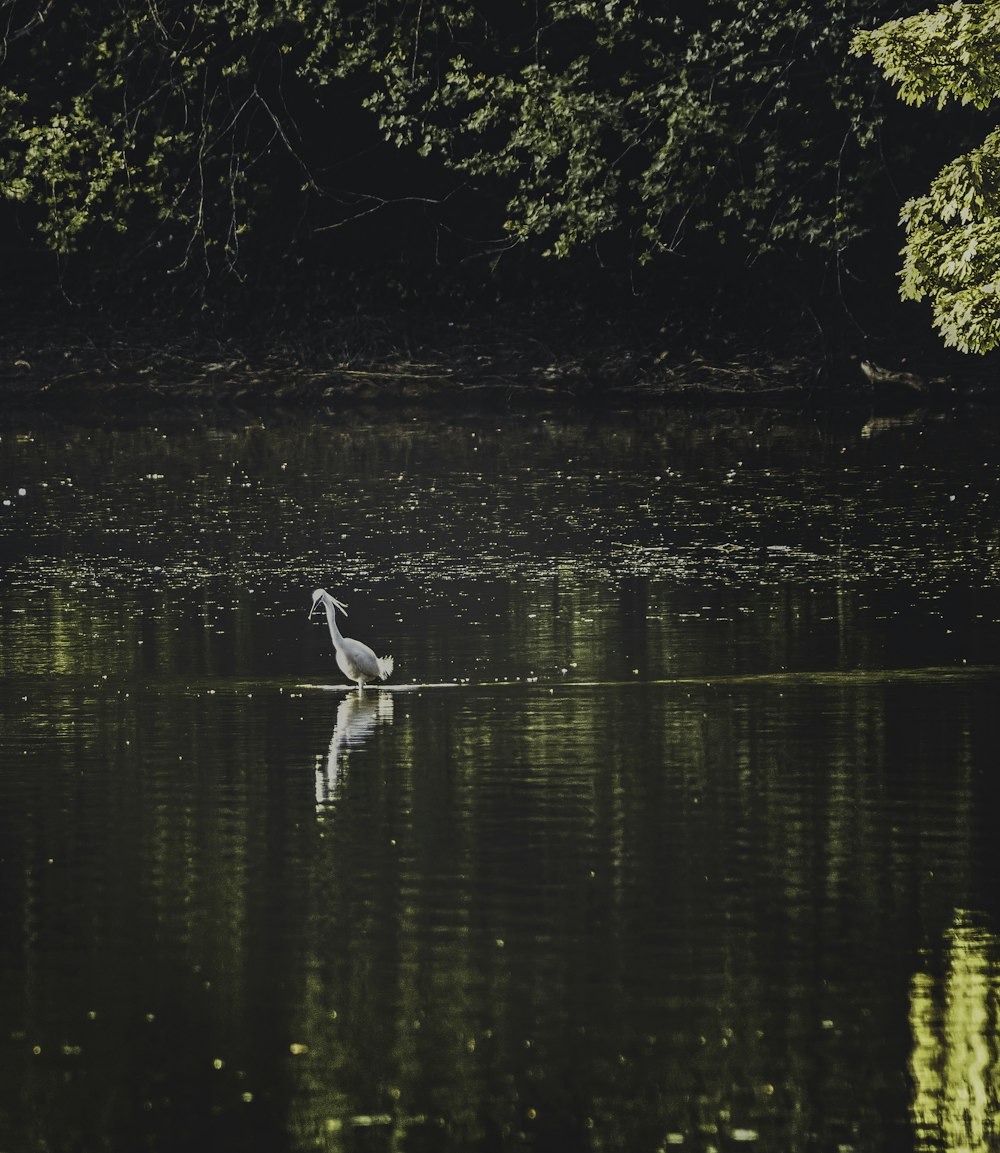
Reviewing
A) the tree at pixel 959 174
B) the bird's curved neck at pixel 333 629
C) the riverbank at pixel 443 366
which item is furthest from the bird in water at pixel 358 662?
the riverbank at pixel 443 366

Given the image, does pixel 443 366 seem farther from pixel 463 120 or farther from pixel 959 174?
pixel 959 174

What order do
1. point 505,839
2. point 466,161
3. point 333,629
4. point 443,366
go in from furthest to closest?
1. point 443,366
2. point 466,161
3. point 333,629
4. point 505,839

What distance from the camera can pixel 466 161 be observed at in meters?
29.6

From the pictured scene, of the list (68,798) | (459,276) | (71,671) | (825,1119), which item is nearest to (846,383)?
(459,276)

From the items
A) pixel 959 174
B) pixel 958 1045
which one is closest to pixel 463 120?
pixel 959 174

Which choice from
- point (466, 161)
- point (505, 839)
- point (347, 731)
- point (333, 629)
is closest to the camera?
point (505, 839)

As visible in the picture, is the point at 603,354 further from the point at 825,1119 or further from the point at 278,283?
the point at 825,1119

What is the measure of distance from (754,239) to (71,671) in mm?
17759

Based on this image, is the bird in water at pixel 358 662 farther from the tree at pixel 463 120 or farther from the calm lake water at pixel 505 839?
the tree at pixel 463 120

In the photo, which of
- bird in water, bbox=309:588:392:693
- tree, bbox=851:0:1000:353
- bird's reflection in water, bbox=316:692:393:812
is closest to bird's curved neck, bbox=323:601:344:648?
bird in water, bbox=309:588:392:693

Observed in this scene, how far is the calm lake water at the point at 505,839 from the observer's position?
6.43 m

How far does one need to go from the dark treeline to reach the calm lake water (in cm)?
1074

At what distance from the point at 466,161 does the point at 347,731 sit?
19115 millimetres

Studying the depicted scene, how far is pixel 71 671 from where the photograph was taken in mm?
12914
